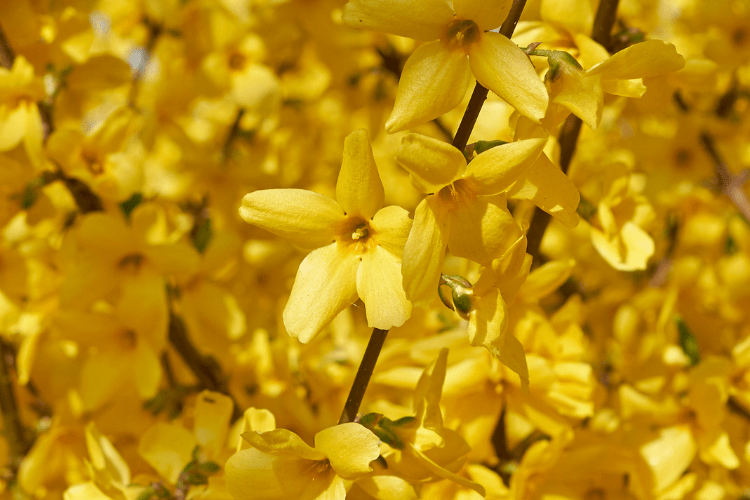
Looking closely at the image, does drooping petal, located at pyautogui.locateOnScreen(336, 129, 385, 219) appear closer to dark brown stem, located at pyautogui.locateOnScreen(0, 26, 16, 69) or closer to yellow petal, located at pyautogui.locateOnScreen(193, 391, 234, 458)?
yellow petal, located at pyautogui.locateOnScreen(193, 391, 234, 458)

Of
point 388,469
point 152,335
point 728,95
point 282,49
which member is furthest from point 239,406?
point 728,95

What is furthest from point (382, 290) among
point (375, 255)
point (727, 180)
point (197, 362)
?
point (727, 180)

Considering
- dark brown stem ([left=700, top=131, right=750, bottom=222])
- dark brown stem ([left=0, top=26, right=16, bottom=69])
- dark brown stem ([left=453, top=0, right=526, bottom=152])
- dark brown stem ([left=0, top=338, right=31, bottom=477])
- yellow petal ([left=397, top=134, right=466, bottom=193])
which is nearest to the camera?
yellow petal ([left=397, top=134, right=466, bottom=193])

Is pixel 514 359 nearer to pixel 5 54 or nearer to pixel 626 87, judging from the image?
pixel 626 87

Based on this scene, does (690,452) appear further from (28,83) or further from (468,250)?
(28,83)

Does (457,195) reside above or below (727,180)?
above

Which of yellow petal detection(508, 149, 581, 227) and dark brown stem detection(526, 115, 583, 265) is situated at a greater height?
yellow petal detection(508, 149, 581, 227)

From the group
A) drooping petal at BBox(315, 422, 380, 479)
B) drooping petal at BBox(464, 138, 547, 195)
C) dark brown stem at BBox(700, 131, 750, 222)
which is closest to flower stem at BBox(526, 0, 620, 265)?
drooping petal at BBox(464, 138, 547, 195)

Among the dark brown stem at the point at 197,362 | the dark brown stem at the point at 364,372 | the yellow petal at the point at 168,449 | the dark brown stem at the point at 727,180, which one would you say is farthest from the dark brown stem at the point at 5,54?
the dark brown stem at the point at 727,180
